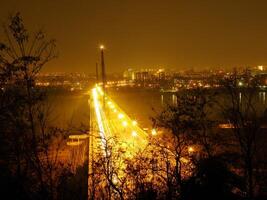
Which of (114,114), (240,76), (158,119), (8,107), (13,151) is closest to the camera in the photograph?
(8,107)

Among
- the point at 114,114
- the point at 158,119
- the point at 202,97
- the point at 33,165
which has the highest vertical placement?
the point at 202,97

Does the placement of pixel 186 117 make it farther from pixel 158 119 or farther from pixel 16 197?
pixel 16 197

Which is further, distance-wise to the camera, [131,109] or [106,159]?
[131,109]

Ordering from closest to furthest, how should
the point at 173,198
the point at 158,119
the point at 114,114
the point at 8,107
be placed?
the point at 8,107 < the point at 173,198 < the point at 158,119 < the point at 114,114

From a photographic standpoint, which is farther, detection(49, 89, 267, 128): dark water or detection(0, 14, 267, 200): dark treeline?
detection(49, 89, 267, 128): dark water

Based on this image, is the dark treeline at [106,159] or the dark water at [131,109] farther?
the dark water at [131,109]

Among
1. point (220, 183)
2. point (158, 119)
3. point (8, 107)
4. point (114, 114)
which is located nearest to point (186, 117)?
point (158, 119)

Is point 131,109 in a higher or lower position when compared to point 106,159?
lower

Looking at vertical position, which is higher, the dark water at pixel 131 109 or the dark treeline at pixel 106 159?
the dark treeline at pixel 106 159

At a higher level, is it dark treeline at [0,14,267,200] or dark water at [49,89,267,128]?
dark treeline at [0,14,267,200]

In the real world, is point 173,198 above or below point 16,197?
below

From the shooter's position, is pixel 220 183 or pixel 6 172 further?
pixel 220 183
